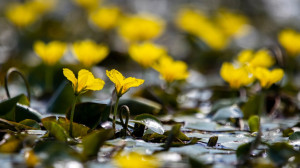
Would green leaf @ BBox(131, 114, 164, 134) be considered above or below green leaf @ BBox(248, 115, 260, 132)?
below

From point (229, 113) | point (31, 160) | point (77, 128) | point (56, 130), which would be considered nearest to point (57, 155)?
point (31, 160)

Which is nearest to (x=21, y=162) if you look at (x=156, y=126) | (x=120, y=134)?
(x=120, y=134)

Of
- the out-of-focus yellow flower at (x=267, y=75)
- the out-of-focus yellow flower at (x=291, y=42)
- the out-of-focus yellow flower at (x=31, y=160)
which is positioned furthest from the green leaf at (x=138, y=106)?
the out-of-focus yellow flower at (x=291, y=42)

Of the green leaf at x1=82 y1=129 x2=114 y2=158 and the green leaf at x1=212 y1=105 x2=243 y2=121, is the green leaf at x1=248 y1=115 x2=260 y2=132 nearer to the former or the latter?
the green leaf at x1=212 y1=105 x2=243 y2=121

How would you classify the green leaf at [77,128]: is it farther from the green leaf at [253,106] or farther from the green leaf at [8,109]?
the green leaf at [253,106]

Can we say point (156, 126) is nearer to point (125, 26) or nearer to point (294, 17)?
point (125, 26)

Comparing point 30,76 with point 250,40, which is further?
point 250,40

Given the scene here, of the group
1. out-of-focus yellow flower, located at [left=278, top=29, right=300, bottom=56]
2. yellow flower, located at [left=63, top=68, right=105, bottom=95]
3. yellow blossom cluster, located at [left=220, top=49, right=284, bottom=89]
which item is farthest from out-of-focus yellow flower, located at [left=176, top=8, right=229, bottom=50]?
yellow flower, located at [left=63, top=68, right=105, bottom=95]

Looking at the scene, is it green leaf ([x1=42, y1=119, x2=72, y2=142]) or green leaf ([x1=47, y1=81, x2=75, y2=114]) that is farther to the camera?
green leaf ([x1=47, y1=81, x2=75, y2=114])
